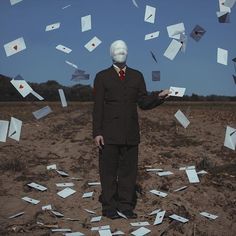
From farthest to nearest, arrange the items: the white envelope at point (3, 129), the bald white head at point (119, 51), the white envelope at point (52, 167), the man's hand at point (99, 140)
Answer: the white envelope at point (52, 167) < the white envelope at point (3, 129) < the man's hand at point (99, 140) < the bald white head at point (119, 51)

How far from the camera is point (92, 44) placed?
22.6ft

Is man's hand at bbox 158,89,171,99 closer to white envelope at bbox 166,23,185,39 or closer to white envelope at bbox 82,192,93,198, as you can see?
white envelope at bbox 166,23,185,39

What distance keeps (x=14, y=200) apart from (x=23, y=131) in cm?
444

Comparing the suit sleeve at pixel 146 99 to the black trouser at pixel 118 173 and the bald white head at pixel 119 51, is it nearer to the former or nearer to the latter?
the bald white head at pixel 119 51

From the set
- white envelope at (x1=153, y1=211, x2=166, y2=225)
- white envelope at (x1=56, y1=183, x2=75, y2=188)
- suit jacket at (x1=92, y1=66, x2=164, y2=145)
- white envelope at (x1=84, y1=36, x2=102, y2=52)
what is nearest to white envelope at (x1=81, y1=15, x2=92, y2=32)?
white envelope at (x1=84, y1=36, x2=102, y2=52)

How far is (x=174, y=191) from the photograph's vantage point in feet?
21.5

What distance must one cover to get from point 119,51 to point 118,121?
754 mm

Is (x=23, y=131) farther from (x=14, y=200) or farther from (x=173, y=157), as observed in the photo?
(x=14, y=200)

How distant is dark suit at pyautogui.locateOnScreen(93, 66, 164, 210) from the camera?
555 cm

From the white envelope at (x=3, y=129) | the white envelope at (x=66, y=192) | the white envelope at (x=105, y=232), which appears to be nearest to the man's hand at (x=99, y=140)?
the white envelope at (x=105, y=232)

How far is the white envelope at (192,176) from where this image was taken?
6.89 meters

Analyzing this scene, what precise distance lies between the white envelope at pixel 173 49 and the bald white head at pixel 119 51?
4.24ft

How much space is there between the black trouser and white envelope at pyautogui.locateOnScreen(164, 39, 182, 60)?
155cm

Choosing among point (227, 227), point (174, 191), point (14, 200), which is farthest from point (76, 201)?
point (227, 227)
